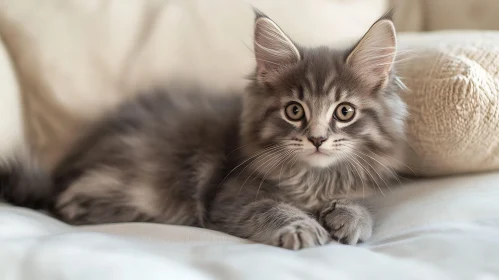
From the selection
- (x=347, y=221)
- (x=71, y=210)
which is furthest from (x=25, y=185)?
(x=347, y=221)

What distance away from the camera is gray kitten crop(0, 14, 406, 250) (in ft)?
4.19

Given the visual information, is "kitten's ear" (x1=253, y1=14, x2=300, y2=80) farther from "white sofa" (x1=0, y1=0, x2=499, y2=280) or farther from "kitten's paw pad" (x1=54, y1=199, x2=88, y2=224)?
"kitten's paw pad" (x1=54, y1=199, x2=88, y2=224)

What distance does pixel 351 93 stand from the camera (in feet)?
4.30

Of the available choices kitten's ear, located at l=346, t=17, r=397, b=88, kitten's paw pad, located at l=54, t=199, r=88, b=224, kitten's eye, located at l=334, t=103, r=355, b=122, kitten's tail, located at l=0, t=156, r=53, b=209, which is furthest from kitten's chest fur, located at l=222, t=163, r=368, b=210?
kitten's tail, located at l=0, t=156, r=53, b=209

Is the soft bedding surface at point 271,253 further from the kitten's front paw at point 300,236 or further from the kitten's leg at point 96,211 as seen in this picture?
the kitten's leg at point 96,211

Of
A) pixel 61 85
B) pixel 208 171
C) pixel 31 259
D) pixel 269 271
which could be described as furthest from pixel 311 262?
pixel 61 85

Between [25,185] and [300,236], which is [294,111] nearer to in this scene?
[300,236]

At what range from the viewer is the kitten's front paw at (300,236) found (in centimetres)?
109

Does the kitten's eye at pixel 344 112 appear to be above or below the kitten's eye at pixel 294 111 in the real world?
above

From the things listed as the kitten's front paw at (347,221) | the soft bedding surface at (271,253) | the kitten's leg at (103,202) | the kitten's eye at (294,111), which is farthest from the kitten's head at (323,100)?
the kitten's leg at (103,202)

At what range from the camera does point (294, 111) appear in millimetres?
1322

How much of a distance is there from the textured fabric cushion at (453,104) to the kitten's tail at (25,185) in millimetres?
1090

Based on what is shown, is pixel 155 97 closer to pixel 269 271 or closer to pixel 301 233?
pixel 301 233

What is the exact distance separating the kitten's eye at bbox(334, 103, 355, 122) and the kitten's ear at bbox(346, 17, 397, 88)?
0.36ft
